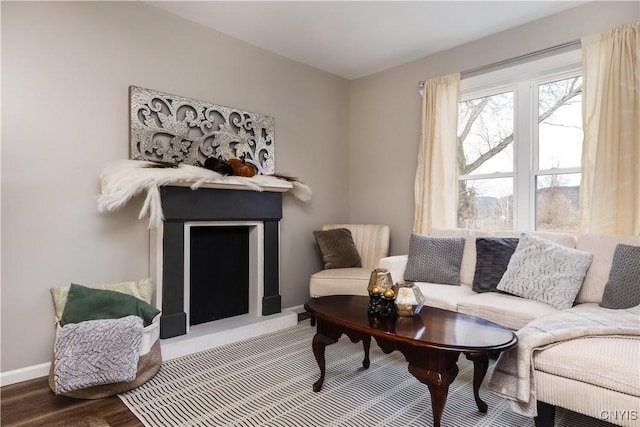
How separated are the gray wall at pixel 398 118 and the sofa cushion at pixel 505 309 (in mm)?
1473

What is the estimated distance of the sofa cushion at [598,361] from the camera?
4.77 feet

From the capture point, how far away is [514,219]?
3.22m

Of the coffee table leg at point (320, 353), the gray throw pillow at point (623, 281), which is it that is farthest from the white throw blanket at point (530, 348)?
the coffee table leg at point (320, 353)

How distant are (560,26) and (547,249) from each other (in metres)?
1.82

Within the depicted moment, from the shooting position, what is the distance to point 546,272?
2416 mm

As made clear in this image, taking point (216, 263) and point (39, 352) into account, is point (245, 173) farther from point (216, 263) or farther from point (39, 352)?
point (39, 352)

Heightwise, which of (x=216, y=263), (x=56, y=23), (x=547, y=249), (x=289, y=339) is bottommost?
(x=289, y=339)

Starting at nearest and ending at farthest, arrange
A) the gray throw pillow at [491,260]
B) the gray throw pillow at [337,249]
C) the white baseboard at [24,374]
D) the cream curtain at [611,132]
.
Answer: the white baseboard at [24,374] < the cream curtain at [611,132] < the gray throw pillow at [491,260] < the gray throw pillow at [337,249]

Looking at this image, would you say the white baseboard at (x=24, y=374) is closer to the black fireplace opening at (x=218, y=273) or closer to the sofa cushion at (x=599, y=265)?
the black fireplace opening at (x=218, y=273)

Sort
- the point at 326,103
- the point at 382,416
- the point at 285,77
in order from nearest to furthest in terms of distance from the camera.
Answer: the point at 382,416 → the point at 285,77 → the point at 326,103

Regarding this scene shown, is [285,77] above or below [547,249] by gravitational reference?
above

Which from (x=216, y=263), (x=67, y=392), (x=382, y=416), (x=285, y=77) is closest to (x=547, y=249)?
(x=382, y=416)

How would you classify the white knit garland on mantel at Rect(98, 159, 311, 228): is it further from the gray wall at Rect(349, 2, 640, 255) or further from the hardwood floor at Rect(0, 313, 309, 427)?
the gray wall at Rect(349, 2, 640, 255)

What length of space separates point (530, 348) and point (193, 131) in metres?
2.80
